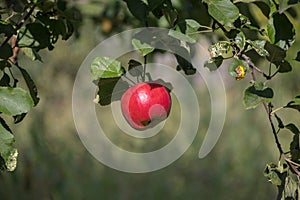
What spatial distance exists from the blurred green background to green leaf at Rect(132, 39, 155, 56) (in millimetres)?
1949

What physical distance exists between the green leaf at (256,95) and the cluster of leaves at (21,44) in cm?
35

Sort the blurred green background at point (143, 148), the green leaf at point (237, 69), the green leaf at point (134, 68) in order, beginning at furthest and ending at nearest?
1. the blurred green background at point (143, 148)
2. the green leaf at point (134, 68)
3. the green leaf at point (237, 69)

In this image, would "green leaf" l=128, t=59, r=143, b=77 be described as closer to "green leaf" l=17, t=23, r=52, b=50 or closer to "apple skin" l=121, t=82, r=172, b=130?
"apple skin" l=121, t=82, r=172, b=130

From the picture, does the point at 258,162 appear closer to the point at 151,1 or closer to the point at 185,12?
the point at 185,12

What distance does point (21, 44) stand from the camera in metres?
1.37

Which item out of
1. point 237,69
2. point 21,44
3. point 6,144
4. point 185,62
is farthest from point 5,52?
point 237,69

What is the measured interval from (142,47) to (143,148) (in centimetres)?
287

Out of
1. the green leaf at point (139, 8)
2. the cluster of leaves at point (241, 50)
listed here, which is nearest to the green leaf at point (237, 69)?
the cluster of leaves at point (241, 50)

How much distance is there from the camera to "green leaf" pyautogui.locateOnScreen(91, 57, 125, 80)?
1.20 meters

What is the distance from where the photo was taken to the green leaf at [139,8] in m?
1.35

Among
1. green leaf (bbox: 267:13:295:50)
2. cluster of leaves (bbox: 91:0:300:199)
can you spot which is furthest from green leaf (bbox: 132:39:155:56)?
green leaf (bbox: 267:13:295:50)

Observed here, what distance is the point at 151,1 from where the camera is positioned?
1271 millimetres

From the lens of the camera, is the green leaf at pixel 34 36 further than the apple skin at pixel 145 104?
Yes

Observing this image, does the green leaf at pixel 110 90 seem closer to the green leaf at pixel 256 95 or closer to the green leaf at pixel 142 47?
the green leaf at pixel 142 47
